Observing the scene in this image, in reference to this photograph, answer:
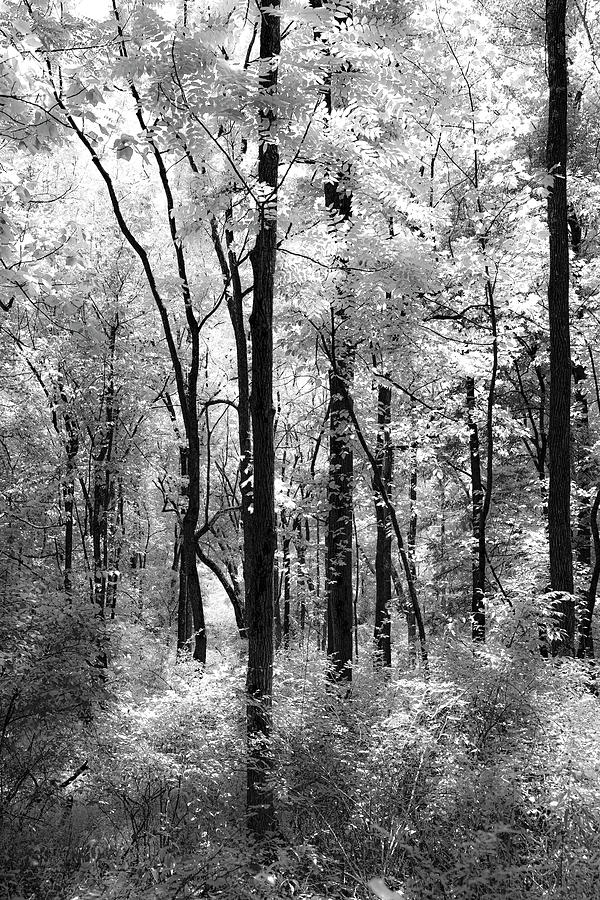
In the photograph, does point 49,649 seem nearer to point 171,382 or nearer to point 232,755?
point 232,755

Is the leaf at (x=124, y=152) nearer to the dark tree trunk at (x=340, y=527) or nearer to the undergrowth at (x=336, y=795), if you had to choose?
the undergrowth at (x=336, y=795)

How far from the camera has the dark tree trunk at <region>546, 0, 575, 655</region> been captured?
827cm

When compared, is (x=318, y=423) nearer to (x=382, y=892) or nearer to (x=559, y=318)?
(x=559, y=318)

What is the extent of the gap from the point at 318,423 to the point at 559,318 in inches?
201

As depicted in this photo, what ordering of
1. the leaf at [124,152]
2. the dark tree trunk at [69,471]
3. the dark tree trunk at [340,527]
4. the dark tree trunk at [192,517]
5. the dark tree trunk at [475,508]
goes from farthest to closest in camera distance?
the dark tree trunk at [69,471]
the dark tree trunk at [192,517]
the dark tree trunk at [475,508]
the dark tree trunk at [340,527]
the leaf at [124,152]

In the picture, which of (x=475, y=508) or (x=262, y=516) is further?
(x=475, y=508)

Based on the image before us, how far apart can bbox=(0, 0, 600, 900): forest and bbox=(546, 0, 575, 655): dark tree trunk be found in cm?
4

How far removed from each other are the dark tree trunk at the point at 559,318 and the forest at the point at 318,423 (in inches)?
1.6

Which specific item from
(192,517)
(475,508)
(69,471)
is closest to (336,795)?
(192,517)

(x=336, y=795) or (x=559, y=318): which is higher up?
(x=559, y=318)

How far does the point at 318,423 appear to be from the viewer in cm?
1235

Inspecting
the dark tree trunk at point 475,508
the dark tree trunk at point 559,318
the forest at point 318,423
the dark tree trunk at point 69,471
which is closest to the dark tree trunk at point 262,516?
the forest at point 318,423

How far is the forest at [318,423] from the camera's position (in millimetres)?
4242

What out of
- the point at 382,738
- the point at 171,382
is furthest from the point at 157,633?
the point at 382,738
